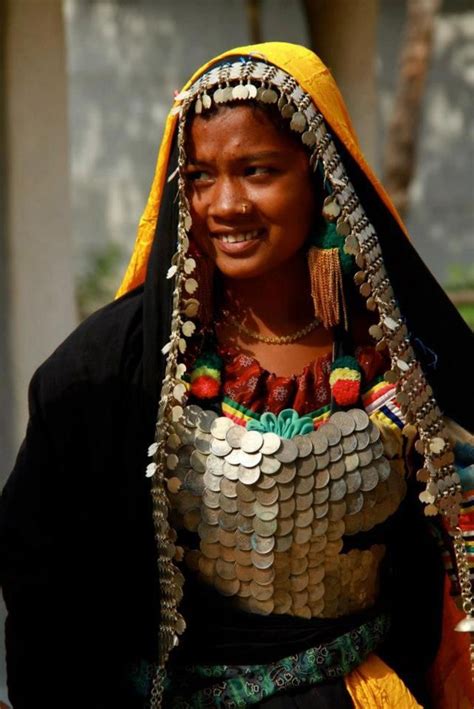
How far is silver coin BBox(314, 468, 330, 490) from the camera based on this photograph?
3.02 meters

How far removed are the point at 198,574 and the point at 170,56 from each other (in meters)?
11.2

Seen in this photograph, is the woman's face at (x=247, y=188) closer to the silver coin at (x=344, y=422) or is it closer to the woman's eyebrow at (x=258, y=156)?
the woman's eyebrow at (x=258, y=156)

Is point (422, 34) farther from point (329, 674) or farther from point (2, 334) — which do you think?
point (329, 674)

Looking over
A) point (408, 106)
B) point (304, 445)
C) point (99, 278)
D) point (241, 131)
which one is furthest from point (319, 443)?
point (99, 278)

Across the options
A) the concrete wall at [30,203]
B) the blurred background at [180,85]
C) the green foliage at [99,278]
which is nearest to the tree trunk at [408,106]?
the blurred background at [180,85]

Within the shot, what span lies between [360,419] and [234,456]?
11.4 inches

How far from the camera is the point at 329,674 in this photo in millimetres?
3088

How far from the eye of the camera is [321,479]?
3.03 meters

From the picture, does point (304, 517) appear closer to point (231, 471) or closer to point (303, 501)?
point (303, 501)

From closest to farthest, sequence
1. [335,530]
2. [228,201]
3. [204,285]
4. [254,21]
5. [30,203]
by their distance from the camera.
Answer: [228,201] → [335,530] → [204,285] → [30,203] → [254,21]

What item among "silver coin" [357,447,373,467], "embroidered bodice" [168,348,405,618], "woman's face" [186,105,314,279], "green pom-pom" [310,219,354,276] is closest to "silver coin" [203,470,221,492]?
"embroidered bodice" [168,348,405,618]

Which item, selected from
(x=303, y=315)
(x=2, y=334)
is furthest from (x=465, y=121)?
(x=303, y=315)

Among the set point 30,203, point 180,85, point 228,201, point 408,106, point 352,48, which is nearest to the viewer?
point 228,201

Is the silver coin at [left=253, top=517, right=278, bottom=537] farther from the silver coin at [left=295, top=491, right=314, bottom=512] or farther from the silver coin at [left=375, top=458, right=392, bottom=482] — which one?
the silver coin at [left=375, top=458, right=392, bottom=482]
